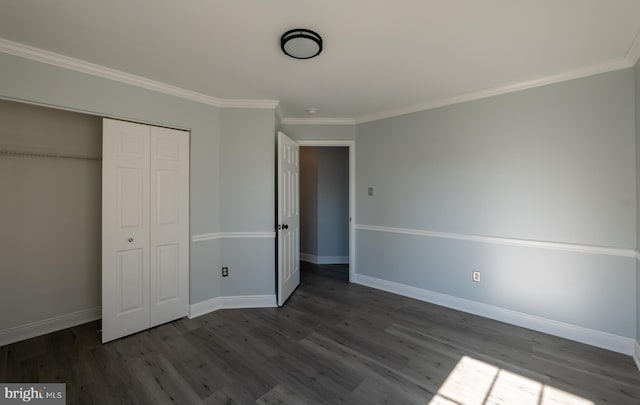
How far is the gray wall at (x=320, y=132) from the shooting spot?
3.92 metres

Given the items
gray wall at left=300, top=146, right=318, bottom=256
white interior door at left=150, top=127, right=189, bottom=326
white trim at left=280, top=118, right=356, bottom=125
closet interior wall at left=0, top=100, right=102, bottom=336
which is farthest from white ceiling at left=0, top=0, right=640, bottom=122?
gray wall at left=300, top=146, right=318, bottom=256

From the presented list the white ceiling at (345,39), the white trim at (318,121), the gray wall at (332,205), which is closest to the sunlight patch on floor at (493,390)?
the white ceiling at (345,39)

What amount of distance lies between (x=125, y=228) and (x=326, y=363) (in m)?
2.21

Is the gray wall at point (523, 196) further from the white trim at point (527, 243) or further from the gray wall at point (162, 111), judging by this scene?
the gray wall at point (162, 111)

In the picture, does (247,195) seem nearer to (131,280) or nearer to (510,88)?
(131,280)

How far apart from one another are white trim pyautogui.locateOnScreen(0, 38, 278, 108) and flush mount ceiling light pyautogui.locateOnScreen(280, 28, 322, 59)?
119 centimetres

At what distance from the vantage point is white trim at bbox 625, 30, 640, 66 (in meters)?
1.93

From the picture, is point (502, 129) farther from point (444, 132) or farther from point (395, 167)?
point (395, 167)

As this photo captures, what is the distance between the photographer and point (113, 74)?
2.39 metres

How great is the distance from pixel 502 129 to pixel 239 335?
11.2 feet

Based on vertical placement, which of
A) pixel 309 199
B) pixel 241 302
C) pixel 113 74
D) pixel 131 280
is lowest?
pixel 241 302

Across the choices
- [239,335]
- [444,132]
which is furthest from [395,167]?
[239,335]

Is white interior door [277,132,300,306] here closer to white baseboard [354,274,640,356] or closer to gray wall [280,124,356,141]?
gray wall [280,124,356,141]

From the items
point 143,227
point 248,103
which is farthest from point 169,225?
point 248,103
